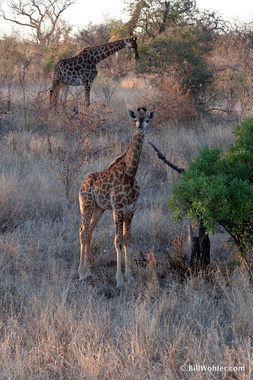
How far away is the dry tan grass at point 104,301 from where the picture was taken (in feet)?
12.2

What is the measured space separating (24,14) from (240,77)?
66.2 ft

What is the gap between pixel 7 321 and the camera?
14.4ft

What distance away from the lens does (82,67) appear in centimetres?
1309

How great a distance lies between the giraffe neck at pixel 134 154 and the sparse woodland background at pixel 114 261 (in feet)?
3.09

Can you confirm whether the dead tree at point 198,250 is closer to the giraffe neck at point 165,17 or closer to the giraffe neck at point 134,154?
the giraffe neck at point 134,154

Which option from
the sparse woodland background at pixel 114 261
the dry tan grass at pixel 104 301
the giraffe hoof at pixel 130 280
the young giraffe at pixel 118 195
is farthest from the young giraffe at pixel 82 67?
the giraffe hoof at pixel 130 280

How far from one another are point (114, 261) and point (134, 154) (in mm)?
1520

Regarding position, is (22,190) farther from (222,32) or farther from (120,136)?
(222,32)

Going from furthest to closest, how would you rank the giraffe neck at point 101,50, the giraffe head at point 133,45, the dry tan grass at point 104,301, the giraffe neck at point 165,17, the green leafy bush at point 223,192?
the giraffe neck at point 165,17 < the giraffe neck at point 101,50 < the giraffe head at point 133,45 < the green leafy bush at point 223,192 < the dry tan grass at point 104,301

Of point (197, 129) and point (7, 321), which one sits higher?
point (197, 129)

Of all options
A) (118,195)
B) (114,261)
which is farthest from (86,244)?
(118,195)

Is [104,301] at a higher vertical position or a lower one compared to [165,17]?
lower

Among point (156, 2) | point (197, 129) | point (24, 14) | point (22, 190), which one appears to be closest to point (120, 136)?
point (197, 129)

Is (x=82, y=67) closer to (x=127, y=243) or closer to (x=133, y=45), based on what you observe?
(x=133, y=45)
